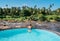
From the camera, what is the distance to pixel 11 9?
3056 centimetres

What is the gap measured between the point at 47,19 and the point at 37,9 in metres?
8.23

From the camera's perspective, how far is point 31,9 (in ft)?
97.7

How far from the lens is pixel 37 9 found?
30.4m

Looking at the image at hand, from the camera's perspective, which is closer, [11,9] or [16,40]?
[16,40]

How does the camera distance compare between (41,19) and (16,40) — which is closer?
(16,40)

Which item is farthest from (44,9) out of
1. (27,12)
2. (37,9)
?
(27,12)

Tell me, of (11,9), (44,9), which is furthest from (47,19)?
(11,9)

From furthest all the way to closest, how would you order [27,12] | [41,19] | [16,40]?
[27,12] → [41,19] → [16,40]

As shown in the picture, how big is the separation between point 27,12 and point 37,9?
2787 mm

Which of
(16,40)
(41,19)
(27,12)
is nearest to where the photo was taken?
(16,40)

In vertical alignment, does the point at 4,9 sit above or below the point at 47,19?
above

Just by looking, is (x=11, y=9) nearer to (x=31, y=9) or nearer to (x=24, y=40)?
(x=31, y=9)

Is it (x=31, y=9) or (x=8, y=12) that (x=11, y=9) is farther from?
(x=31, y=9)

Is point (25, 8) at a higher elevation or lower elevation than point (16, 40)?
higher
